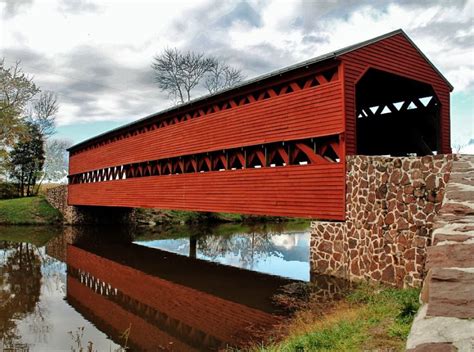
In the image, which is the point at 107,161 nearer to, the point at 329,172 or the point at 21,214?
the point at 21,214

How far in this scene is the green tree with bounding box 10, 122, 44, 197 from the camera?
40094 mm

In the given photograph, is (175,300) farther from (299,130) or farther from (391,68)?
(391,68)

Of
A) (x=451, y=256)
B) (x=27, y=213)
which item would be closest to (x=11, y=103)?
(x=27, y=213)

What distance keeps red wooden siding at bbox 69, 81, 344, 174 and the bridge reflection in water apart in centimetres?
417

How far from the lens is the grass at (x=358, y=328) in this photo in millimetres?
3946

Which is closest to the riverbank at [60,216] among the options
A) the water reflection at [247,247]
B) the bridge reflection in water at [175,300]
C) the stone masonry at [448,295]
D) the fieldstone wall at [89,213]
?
the fieldstone wall at [89,213]

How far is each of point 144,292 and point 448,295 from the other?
30.0 ft

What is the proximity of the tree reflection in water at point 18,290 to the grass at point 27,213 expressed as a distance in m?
14.0

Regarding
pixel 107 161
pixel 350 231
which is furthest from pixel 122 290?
pixel 107 161

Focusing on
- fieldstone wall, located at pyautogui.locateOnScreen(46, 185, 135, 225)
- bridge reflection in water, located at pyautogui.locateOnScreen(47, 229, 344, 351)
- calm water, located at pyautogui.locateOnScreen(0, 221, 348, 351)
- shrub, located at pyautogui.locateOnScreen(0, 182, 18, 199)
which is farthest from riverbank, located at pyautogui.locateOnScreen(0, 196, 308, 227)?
bridge reflection in water, located at pyautogui.locateOnScreen(47, 229, 344, 351)

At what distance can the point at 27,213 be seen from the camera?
3181 centimetres

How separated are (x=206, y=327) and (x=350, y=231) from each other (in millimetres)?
4431

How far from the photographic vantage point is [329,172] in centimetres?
1058

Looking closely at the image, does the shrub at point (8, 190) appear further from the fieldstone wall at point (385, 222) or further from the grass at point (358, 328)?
the grass at point (358, 328)
